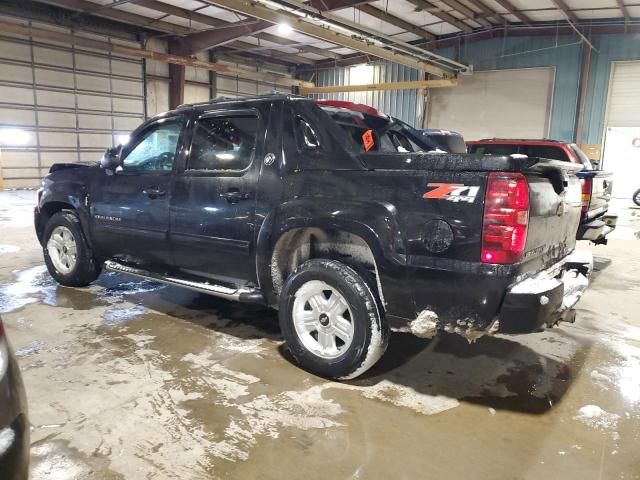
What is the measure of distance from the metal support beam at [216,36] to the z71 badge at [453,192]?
41.3 feet

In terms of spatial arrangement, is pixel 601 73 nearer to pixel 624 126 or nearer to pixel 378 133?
pixel 624 126

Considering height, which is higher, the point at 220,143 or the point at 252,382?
the point at 220,143

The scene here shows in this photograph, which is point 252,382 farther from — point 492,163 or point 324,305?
point 492,163

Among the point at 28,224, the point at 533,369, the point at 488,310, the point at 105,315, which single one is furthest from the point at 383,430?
the point at 28,224

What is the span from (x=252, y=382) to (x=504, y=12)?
15140mm

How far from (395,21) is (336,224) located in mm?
14189

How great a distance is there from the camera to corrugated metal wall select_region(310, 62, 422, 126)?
60.7ft

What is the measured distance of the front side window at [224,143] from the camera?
338 cm

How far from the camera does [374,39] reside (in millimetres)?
11203

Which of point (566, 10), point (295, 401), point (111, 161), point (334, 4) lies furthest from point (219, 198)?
point (566, 10)

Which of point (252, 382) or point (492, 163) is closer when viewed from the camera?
point (492, 163)

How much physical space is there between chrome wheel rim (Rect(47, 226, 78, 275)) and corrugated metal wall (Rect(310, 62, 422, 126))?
15737 mm

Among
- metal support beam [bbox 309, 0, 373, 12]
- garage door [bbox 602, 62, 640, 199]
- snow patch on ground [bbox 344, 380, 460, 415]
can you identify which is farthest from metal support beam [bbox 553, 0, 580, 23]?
snow patch on ground [bbox 344, 380, 460, 415]

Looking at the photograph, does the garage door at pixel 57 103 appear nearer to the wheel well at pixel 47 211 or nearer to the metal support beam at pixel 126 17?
the metal support beam at pixel 126 17
